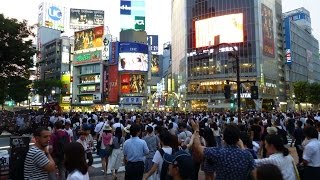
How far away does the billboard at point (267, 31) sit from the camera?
7831 cm

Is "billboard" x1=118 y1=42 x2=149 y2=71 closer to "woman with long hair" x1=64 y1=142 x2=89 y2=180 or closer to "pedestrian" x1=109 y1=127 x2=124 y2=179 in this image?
"pedestrian" x1=109 y1=127 x2=124 y2=179

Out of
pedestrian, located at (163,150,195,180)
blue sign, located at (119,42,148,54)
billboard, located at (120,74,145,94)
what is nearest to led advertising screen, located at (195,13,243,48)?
blue sign, located at (119,42,148,54)

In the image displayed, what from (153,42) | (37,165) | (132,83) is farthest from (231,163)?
(153,42)

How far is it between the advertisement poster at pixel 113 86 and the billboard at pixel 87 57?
6.67 meters

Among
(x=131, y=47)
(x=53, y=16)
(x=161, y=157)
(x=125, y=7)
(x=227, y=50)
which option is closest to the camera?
(x=161, y=157)

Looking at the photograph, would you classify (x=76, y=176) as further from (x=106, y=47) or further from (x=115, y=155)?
(x=106, y=47)

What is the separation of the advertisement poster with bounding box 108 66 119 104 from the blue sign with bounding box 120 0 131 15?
29.4m

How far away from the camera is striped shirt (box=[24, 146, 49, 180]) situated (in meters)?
4.81

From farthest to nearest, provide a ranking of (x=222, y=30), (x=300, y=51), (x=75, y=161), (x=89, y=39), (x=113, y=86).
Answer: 1. (x=300, y=51)
2. (x=89, y=39)
3. (x=113, y=86)
4. (x=222, y=30)
5. (x=75, y=161)

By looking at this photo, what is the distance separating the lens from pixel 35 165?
4.82 m

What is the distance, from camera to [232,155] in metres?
4.56

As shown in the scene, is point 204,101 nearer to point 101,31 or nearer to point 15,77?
point 101,31

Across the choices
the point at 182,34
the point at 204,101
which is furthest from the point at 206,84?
the point at 182,34

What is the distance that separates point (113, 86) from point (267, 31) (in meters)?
37.3
